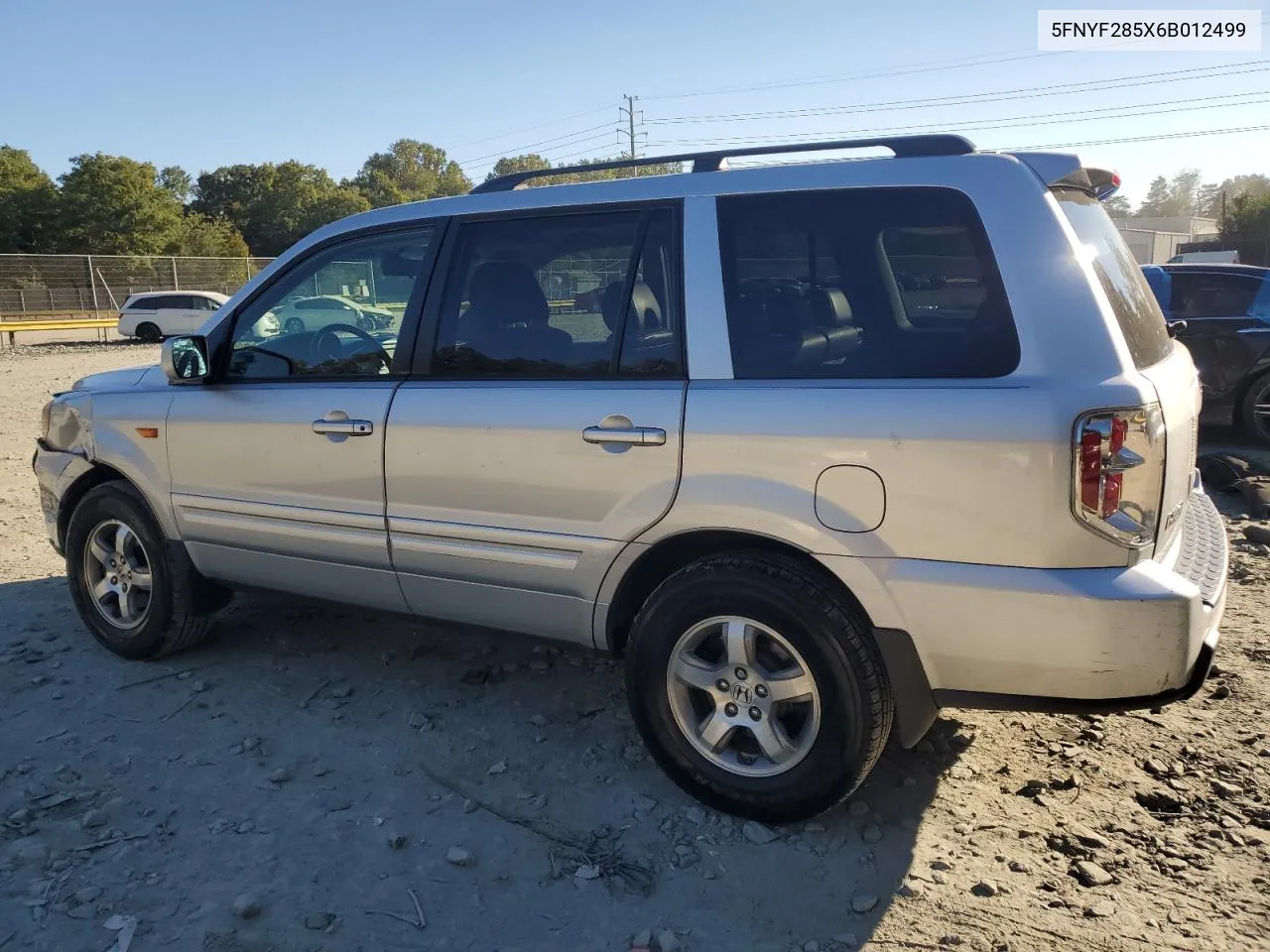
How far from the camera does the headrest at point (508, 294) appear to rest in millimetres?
3451

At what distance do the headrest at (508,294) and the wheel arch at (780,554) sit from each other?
96cm

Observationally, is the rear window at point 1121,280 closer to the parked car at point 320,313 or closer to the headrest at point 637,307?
the headrest at point 637,307

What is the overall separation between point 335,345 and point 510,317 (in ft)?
2.82

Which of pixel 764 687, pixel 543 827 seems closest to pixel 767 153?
pixel 764 687

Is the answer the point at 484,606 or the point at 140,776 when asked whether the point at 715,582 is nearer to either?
the point at 484,606

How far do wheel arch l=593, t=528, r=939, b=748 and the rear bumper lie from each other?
0.13 feet

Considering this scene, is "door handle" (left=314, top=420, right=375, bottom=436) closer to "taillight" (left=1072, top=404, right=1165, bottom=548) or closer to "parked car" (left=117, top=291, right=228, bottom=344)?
"taillight" (left=1072, top=404, right=1165, bottom=548)

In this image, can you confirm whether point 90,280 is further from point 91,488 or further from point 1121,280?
point 1121,280

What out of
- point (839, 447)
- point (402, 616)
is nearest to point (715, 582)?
point (839, 447)

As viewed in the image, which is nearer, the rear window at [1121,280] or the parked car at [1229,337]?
the rear window at [1121,280]

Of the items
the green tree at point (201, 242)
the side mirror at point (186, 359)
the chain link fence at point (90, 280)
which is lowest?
the side mirror at point (186, 359)

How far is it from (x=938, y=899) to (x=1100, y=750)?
1.12 meters

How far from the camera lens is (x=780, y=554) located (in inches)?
114

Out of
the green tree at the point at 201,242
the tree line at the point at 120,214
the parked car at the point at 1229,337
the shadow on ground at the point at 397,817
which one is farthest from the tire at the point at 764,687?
the green tree at the point at 201,242
